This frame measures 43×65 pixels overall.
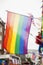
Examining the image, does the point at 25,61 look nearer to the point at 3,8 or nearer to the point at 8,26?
the point at 8,26

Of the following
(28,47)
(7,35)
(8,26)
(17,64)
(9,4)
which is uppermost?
(9,4)

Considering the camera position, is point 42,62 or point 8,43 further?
point 8,43

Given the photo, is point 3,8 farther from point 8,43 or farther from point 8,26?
point 8,43

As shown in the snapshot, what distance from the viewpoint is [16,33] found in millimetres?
1560

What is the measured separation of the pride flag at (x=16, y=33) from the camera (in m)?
1.53

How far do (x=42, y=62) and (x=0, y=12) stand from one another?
721 mm

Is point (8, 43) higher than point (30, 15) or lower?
lower

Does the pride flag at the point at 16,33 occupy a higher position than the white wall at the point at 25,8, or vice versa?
the white wall at the point at 25,8

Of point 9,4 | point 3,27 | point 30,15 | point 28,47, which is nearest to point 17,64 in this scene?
point 28,47

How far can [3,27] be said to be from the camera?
1579 millimetres

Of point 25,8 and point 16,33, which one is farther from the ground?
point 25,8

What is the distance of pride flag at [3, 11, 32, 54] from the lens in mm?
1533

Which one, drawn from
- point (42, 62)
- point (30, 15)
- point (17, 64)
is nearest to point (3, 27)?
point (30, 15)

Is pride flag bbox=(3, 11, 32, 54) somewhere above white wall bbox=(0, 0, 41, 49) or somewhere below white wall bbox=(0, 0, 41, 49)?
below
